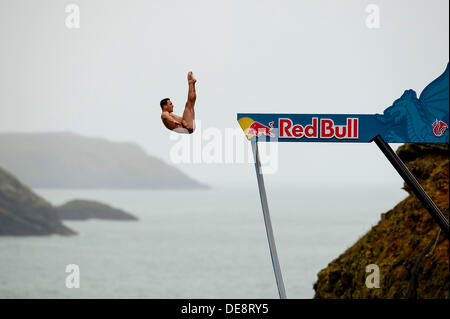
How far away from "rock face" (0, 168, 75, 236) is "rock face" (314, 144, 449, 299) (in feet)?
172

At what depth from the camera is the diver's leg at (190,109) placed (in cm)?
718

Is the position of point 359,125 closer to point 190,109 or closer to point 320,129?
point 320,129

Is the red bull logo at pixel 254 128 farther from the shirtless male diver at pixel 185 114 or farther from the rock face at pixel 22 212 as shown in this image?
the rock face at pixel 22 212

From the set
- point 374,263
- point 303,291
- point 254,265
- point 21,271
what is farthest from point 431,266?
point 21,271

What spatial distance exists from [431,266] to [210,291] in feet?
175

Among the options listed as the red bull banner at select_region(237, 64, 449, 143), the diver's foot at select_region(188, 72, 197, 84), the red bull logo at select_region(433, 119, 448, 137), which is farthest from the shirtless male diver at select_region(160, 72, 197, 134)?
the red bull logo at select_region(433, 119, 448, 137)

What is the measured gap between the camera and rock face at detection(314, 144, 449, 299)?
10.4 m

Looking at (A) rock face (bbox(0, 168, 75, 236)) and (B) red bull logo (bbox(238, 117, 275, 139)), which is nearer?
(B) red bull logo (bbox(238, 117, 275, 139))

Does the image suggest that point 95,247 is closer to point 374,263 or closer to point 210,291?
point 210,291

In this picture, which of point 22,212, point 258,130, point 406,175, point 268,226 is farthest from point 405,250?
point 22,212

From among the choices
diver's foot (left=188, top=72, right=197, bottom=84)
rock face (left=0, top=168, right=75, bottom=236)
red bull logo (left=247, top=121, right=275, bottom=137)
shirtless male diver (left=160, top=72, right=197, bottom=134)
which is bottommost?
rock face (left=0, top=168, right=75, bottom=236)

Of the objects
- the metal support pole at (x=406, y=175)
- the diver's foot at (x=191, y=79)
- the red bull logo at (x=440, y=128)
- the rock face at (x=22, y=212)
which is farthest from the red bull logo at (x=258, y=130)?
the rock face at (x=22, y=212)

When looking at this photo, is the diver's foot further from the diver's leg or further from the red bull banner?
the red bull banner

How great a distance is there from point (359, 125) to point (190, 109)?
6.32 feet
